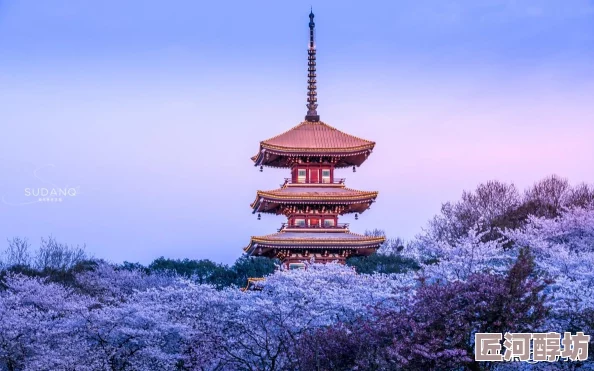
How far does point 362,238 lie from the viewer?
1704 inches

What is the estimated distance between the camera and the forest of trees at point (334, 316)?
24.3 metres

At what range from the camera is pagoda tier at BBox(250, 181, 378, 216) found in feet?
142

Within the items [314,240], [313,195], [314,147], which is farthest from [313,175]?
[314,240]

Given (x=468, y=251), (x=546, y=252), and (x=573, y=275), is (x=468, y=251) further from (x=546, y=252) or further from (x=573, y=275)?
(x=546, y=252)

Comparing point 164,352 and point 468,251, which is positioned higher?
point 468,251

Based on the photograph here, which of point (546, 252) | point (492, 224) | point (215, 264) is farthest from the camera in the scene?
point (215, 264)

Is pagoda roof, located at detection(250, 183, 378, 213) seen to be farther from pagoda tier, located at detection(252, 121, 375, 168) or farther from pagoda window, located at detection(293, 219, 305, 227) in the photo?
pagoda tier, located at detection(252, 121, 375, 168)

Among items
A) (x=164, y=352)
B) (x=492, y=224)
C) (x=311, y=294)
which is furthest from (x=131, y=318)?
(x=492, y=224)

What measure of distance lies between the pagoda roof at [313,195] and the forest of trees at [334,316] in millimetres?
3982

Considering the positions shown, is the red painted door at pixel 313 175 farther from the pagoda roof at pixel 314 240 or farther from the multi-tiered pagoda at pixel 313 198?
the pagoda roof at pixel 314 240

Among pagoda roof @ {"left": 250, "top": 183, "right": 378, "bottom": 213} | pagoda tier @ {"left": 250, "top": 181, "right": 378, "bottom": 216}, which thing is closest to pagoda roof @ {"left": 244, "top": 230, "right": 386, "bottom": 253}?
pagoda tier @ {"left": 250, "top": 181, "right": 378, "bottom": 216}

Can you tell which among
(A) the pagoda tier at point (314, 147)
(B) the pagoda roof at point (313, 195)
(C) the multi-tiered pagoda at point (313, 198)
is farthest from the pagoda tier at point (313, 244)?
(A) the pagoda tier at point (314, 147)

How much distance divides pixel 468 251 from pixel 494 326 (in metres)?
10.1

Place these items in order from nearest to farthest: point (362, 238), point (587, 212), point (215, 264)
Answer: point (362, 238) → point (587, 212) → point (215, 264)
